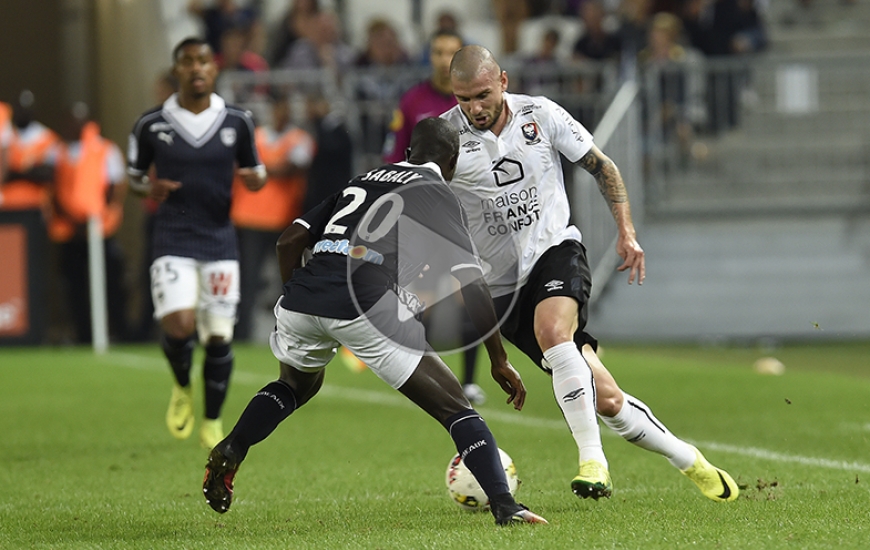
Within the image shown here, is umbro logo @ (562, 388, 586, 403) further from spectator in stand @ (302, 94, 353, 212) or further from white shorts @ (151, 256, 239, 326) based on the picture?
spectator in stand @ (302, 94, 353, 212)

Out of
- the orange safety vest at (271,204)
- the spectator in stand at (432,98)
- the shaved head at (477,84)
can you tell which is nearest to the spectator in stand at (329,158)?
the orange safety vest at (271,204)

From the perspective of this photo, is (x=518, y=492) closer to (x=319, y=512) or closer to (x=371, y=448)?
(x=319, y=512)

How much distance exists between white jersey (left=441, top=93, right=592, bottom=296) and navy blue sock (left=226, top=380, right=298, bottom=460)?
1.22 m

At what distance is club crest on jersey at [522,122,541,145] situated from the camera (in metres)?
6.53

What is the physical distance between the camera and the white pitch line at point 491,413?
295 inches

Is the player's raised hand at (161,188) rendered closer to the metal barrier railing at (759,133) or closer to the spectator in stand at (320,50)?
the metal barrier railing at (759,133)

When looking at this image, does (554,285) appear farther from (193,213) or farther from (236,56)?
(236,56)

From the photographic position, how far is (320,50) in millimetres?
18500

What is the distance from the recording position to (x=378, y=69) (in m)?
17.3

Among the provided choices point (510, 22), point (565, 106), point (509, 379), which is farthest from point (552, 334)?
point (510, 22)

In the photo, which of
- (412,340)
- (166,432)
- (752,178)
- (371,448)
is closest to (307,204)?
(752,178)

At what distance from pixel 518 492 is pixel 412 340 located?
134cm

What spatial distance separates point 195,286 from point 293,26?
422 inches

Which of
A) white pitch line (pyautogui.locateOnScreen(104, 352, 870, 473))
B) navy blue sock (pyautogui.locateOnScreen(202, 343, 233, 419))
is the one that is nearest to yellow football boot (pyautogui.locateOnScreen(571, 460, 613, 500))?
white pitch line (pyautogui.locateOnScreen(104, 352, 870, 473))
